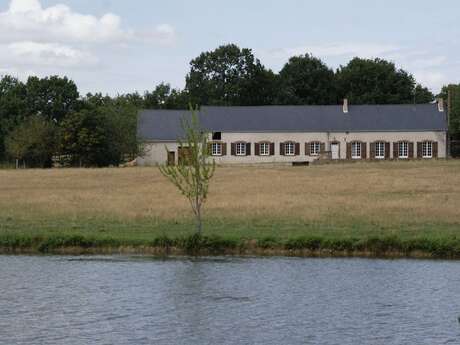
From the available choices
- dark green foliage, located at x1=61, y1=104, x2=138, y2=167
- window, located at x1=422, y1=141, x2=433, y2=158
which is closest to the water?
dark green foliage, located at x1=61, y1=104, x2=138, y2=167

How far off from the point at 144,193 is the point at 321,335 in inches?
1293

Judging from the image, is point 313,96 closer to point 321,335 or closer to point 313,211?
point 313,211

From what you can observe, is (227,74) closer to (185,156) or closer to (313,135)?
(313,135)

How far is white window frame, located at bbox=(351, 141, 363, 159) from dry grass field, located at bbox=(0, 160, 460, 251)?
702 inches

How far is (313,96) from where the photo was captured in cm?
11144

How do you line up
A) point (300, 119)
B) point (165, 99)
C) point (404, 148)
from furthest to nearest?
point (165, 99) < point (300, 119) < point (404, 148)

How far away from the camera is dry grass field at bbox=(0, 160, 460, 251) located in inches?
1328

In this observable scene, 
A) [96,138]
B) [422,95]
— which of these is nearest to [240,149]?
[96,138]

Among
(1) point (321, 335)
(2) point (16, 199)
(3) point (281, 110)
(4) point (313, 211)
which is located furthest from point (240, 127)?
(1) point (321, 335)

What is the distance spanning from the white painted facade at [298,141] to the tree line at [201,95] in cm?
248

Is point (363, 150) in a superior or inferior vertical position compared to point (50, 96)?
inferior

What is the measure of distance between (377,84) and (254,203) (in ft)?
228

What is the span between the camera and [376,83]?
360 ft

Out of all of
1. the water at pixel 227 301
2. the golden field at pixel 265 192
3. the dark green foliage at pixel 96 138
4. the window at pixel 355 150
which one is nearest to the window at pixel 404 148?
the window at pixel 355 150
